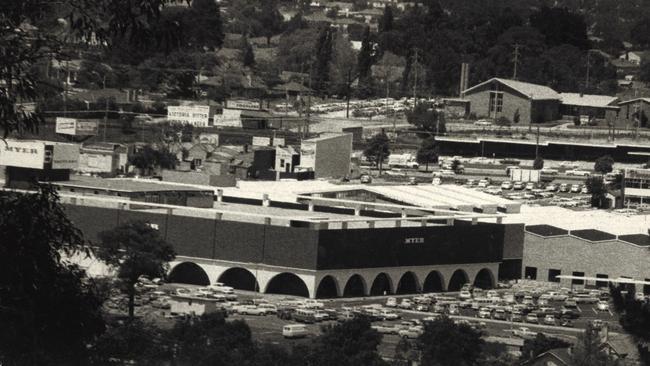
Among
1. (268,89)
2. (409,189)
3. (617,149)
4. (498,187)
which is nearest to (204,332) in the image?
(409,189)

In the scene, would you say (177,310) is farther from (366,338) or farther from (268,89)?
(268,89)

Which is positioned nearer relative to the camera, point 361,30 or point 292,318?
point 292,318

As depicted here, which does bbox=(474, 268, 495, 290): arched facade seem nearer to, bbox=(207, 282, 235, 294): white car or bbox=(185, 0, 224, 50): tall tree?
bbox=(207, 282, 235, 294): white car

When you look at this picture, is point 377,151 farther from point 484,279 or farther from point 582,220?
point 484,279

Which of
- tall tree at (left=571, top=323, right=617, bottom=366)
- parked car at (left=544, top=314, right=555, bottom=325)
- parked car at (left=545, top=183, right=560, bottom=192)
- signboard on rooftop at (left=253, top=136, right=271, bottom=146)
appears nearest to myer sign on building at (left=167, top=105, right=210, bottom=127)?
signboard on rooftop at (left=253, top=136, right=271, bottom=146)

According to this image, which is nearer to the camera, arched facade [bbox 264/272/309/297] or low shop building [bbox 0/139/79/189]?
arched facade [bbox 264/272/309/297]

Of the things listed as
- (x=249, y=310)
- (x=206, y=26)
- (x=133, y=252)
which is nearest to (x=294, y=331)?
(x=249, y=310)

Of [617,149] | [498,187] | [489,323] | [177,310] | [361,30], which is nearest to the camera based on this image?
[177,310]
